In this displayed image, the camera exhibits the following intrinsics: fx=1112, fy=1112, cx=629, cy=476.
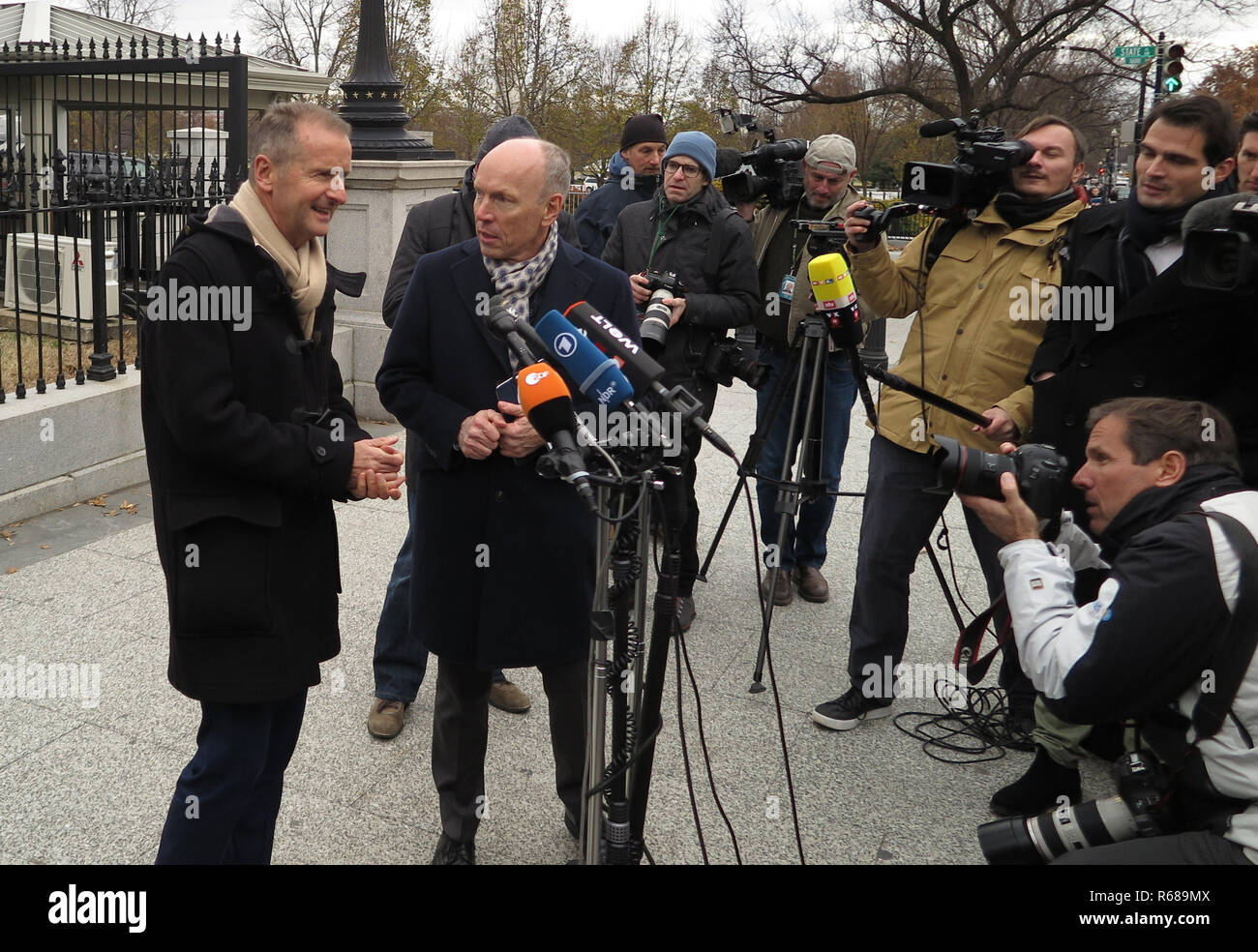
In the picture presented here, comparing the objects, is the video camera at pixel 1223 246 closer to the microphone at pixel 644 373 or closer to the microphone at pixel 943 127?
the microphone at pixel 943 127

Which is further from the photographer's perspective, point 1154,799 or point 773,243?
point 773,243

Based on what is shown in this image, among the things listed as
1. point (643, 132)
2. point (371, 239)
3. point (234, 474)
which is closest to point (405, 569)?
point (234, 474)

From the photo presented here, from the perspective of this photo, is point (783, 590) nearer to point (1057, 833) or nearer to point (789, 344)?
point (789, 344)

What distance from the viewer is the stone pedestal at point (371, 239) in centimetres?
792

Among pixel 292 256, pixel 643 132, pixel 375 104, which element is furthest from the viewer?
pixel 375 104

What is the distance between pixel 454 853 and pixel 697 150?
3.03m

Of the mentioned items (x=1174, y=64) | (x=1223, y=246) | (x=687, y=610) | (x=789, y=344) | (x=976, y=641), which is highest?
(x=1174, y=64)

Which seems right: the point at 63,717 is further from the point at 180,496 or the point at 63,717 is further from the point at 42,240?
the point at 42,240

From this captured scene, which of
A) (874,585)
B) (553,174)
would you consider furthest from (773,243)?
(553,174)

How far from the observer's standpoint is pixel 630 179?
19.4 feet

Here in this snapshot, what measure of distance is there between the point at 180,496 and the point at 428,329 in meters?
0.88

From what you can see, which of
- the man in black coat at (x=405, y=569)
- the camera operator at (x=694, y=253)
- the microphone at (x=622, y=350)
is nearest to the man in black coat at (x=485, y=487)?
the microphone at (x=622, y=350)

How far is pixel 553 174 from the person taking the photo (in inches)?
117

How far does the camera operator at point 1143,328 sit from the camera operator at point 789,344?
160 cm
